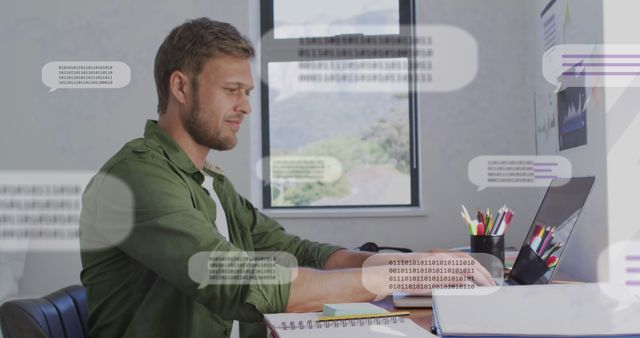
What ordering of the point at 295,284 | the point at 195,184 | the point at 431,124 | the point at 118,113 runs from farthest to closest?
the point at 431,124, the point at 118,113, the point at 195,184, the point at 295,284

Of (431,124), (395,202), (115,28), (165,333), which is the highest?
(115,28)

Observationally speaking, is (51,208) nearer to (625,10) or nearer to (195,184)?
(195,184)

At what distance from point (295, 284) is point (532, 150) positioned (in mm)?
485

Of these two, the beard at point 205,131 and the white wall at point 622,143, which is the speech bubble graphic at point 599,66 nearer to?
the white wall at point 622,143

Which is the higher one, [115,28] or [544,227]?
[115,28]

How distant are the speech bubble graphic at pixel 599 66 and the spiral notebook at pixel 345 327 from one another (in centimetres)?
34

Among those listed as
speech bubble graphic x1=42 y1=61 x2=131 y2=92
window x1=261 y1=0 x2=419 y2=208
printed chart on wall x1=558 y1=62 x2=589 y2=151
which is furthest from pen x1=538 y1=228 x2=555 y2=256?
speech bubble graphic x1=42 y1=61 x2=131 y2=92

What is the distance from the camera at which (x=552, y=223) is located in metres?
0.70

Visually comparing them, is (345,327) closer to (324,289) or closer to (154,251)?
(324,289)

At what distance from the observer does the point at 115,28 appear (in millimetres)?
737

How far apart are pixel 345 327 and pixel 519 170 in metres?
0.25

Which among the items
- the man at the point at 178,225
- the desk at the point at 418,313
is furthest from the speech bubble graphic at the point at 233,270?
the desk at the point at 418,313

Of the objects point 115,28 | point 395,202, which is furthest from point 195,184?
point 395,202

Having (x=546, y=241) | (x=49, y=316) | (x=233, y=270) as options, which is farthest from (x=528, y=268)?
(x=49, y=316)
